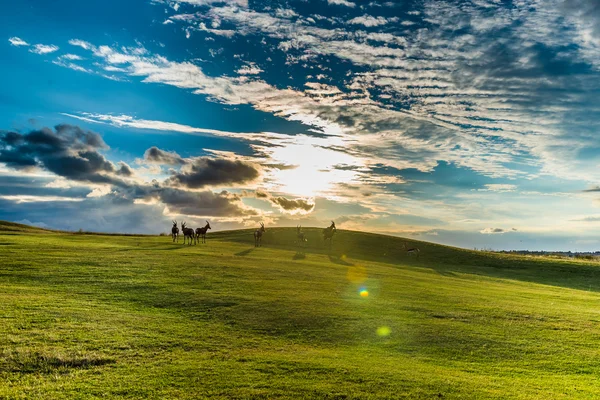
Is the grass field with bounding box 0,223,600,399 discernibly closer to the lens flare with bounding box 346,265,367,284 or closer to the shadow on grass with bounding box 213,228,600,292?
the lens flare with bounding box 346,265,367,284

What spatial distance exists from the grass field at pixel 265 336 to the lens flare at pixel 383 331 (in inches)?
4.2

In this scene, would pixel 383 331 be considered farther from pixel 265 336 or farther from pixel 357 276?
pixel 357 276

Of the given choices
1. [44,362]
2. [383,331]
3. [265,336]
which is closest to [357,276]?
[383,331]

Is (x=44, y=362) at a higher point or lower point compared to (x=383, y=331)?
lower

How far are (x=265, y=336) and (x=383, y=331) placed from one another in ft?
18.4

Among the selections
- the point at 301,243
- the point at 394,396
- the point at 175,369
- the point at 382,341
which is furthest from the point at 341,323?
the point at 301,243

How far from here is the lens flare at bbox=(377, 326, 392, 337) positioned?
17.6 metres

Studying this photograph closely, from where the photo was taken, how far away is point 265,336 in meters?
16.3

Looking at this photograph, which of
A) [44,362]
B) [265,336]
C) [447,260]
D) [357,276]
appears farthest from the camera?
[447,260]

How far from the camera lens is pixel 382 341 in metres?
16.7

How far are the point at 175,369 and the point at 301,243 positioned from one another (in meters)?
55.4

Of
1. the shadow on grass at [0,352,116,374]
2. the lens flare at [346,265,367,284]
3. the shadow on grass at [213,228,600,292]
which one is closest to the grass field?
the shadow on grass at [0,352,116,374]

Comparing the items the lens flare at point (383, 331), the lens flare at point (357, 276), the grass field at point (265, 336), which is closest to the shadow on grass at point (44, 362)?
the grass field at point (265, 336)

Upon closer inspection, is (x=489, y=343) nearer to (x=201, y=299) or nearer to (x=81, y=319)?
(x=201, y=299)
